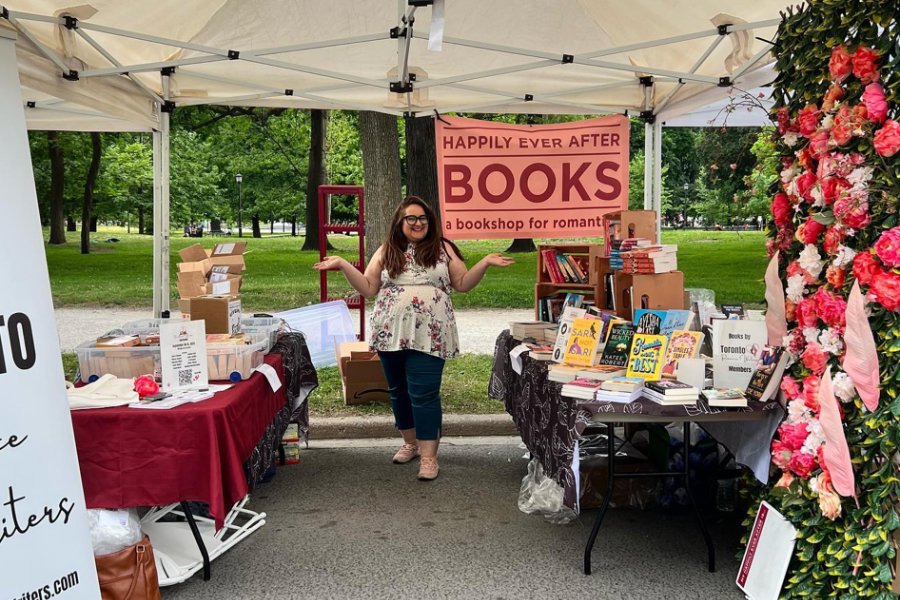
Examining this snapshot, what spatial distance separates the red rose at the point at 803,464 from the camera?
311cm

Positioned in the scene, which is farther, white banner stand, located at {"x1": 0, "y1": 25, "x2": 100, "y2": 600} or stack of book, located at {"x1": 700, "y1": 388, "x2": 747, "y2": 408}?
stack of book, located at {"x1": 700, "y1": 388, "x2": 747, "y2": 408}

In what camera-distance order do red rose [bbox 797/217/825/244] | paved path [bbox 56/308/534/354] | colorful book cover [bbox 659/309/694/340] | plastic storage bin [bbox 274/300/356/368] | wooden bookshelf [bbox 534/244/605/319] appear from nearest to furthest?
red rose [bbox 797/217/825/244] < colorful book cover [bbox 659/309/694/340] < wooden bookshelf [bbox 534/244/605/319] < plastic storage bin [bbox 274/300/356/368] < paved path [bbox 56/308/534/354]

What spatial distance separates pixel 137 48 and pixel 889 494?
16.3 ft

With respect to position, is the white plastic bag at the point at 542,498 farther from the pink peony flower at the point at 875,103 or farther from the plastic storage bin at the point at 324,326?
the plastic storage bin at the point at 324,326

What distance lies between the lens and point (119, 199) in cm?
3303

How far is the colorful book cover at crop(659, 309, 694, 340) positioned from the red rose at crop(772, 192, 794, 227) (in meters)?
0.84

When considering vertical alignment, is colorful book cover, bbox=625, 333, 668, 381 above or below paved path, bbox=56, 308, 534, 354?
above

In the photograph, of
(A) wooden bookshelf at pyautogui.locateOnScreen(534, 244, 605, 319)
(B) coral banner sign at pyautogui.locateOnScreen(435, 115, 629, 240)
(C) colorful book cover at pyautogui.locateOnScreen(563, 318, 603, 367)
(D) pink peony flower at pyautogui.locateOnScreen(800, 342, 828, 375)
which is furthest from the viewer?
(B) coral banner sign at pyautogui.locateOnScreen(435, 115, 629, 240)

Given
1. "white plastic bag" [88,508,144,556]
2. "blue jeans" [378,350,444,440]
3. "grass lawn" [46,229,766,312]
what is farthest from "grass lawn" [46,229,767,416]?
"white plastic bag" [88,508,144,556]

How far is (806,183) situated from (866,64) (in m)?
0.60

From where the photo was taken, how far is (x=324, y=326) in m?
8.25

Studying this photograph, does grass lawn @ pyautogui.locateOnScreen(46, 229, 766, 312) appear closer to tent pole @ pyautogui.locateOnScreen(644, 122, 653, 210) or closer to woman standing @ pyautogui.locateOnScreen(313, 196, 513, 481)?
tent pole @ pyautogui.locateOnScreen(644, 122, 653, 210)

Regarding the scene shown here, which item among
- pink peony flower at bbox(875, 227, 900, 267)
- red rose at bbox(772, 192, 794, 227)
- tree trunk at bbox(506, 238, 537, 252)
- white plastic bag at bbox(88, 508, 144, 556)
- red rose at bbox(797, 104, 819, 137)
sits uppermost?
red rose at bbox(797, 104, 819, 137)

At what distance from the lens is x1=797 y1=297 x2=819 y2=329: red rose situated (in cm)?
317
